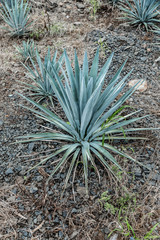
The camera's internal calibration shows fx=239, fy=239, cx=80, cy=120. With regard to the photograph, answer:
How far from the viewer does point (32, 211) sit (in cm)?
180

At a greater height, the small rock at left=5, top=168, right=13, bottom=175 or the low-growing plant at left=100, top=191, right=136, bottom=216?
the low-growing plant at left=100, top=191, right=136, bottom=216

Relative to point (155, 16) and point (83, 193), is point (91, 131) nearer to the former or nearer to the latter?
point (83, 193)

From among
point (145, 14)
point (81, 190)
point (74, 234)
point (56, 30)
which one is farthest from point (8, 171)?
point (145, 14)

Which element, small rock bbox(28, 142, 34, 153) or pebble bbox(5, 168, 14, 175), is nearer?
pebble bbox(5, 168, 14, 175)

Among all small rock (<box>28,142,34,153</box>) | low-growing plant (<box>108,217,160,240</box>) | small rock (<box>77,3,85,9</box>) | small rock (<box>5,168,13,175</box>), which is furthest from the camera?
small rock (<box>77,3,85,9</box>)

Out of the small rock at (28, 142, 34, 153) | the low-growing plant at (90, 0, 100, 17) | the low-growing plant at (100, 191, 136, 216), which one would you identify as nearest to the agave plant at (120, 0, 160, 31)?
the low-growing plant at (90, 0, 100, 17)

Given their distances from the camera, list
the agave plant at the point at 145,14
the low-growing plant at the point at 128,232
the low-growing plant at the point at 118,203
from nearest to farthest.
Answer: the low-growing plant at the point at 128,232, the low-growing plant at the point at 118,203, the agave plant at the point at 145,14

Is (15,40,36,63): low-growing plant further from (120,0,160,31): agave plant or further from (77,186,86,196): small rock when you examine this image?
(77,186,86,196): small rock

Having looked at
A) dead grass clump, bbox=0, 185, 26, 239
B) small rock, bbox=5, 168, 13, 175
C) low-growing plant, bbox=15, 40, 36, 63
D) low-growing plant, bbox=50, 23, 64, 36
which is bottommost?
dead grass clump, bbox=0, 185, 26, 239

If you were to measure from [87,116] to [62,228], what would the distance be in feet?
2.74

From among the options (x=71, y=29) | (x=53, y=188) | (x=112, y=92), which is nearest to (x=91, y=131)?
(x=112, y=92)

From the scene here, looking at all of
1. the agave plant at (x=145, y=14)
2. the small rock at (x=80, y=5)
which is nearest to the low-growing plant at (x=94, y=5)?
the small rock at (x=80, y=5)

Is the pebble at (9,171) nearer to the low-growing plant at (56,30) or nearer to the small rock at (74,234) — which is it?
the small rock at (74,234)

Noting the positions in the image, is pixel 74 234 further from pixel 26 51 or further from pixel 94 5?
pixel 94 5
